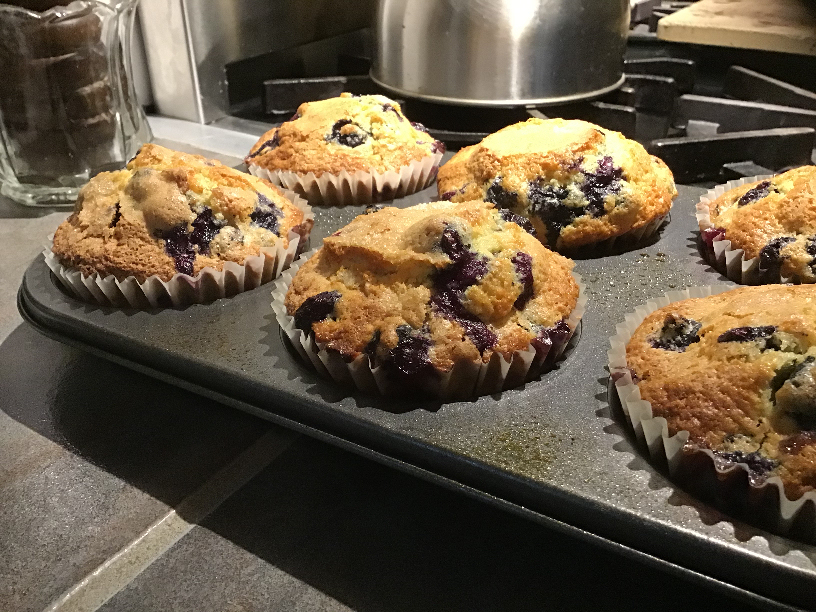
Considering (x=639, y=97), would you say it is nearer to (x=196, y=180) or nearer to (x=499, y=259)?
(x=499, y=259)

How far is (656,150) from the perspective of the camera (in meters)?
1.83

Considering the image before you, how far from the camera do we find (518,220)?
1.38 meters

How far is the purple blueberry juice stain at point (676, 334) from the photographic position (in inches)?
43.7

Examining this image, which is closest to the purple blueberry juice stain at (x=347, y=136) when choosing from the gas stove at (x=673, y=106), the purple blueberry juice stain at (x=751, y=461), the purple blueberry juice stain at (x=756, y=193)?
the gas stove at (x=673, y=106)

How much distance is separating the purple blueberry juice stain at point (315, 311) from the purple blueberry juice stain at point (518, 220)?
0.37m

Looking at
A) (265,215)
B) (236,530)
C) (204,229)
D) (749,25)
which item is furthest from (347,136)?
(749,25)

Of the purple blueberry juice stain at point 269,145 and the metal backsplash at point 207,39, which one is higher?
the metal backsplash at point 207,39

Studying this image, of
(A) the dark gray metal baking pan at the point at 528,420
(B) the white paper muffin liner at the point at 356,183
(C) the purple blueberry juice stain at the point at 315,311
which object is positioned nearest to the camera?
(A) the dark gray metal baking pan at the point at 528,420

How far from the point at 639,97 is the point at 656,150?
1.35 feet

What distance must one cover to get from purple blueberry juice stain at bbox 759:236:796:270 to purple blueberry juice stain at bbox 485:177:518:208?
500 mm

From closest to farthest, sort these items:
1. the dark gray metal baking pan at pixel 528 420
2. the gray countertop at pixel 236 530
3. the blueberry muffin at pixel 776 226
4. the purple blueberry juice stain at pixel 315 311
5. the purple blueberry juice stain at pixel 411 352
Answer: the dark gray metal baking pan at pixel 528 420
the gray countertop at pixel 236 530
the purple blueberry juice stain at pixel 411 352
the purple blueberry juice stain at pixel 315 311
the blueberry muffin at pixel 776 226

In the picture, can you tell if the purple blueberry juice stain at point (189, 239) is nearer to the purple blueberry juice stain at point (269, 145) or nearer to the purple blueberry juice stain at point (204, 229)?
the purple blueberry juice stain at point (204, 229)

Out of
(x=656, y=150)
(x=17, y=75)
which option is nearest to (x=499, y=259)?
(x=656, y=150)

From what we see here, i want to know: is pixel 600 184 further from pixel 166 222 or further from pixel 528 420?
pixel 166 222
